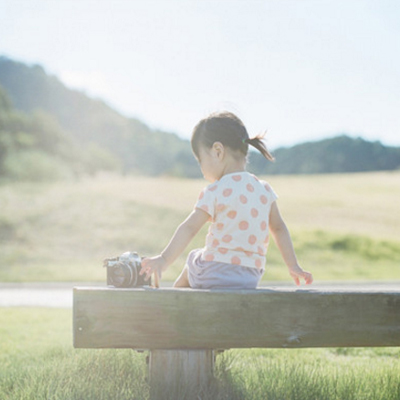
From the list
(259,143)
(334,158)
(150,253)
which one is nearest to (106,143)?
(334,158)

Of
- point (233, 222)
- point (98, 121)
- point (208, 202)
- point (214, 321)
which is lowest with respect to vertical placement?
point (214, 321)

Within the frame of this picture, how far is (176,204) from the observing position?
80.8 feet

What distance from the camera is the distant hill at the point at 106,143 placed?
209 ft

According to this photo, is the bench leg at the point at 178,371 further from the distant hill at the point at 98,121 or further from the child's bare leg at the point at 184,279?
the distant hill at the point at 98,121

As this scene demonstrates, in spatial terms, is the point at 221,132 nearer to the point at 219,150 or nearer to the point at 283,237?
the point at 219,150

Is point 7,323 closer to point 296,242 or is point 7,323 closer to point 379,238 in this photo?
point 296,242

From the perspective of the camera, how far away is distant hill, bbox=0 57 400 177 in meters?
63.8

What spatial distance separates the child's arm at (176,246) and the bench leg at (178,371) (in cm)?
42

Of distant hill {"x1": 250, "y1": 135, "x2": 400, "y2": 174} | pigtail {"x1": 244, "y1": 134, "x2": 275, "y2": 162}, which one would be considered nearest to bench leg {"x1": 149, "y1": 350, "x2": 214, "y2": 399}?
pigtail {"x1": 244, "y1": 134, "x2": 275, "y2": 162}

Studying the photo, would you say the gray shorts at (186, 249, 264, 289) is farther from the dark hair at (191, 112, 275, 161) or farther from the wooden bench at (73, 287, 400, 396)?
the dark hair at (191, 112, 275, 161)

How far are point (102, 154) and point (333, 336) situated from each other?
73756 millimetres

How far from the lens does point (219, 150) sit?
3.57 metres

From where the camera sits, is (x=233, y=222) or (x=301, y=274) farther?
(x=301, y=274)

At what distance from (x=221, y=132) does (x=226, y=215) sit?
1.59 feet
